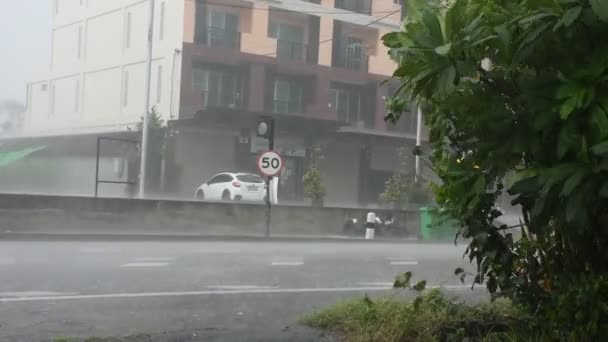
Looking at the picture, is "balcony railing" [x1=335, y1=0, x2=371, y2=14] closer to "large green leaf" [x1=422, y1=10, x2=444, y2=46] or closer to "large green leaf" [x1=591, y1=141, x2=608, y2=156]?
"large green leaf" [x1=422, y1=10, x2=444, y2=46]

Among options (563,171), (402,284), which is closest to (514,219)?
(402,284)

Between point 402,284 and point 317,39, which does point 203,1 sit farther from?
point 402,284

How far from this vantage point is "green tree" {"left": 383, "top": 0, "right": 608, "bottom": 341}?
11.1 feet

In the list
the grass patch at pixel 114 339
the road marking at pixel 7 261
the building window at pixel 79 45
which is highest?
the building window at pixel 79 45

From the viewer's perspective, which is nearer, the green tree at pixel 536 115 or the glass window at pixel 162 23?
the green tree at pixel 536 115

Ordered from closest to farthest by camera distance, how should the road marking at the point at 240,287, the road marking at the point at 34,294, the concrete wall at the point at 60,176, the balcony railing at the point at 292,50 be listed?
1. the road marking at the point at 34,294
2. the road marking at the point at 240,287
3. the concrete wall at the point at 60,176
4. the balcony railing at the point at 292,50

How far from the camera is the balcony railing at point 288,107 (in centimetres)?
3084

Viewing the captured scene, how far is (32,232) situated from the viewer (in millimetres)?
18609

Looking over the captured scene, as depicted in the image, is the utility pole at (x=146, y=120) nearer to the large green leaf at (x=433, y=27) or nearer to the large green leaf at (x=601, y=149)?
the large green leaf at (x=433, y=27)

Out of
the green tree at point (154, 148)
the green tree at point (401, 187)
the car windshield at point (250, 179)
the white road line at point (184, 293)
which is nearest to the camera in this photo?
the white road line at point (184, 293)

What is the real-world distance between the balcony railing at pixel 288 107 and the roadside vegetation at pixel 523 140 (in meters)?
25.4

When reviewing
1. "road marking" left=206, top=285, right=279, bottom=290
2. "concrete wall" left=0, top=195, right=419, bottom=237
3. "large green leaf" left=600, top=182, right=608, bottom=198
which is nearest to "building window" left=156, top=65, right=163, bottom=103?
"concrete wall" left=0, top=195, right=419, bottom=237

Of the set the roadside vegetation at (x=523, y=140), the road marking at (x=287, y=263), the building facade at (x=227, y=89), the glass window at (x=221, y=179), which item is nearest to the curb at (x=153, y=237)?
the building facade at (x=227, y=89)

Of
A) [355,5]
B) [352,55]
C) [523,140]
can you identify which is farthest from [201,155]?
[523,140]
